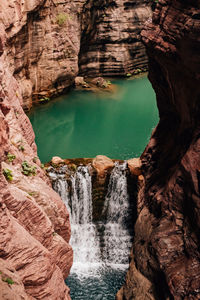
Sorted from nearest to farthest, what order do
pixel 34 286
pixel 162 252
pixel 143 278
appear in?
pixel 34 286 → pixel 162 252 → pixel 143 278

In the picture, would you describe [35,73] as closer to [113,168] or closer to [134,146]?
[134,146]

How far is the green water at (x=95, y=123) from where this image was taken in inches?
643

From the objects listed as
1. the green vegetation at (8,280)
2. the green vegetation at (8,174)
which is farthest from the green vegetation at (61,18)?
the green vegetation at (8,280)

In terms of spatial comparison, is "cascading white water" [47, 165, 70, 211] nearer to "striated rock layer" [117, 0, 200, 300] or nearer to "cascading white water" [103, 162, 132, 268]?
"cascading white water" [103, 162, 132, 268]

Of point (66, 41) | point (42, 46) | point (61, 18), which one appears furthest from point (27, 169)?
point (66, 41)

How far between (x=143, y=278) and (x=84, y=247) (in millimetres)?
4272

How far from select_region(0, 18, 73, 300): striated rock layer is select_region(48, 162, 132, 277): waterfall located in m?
3.07

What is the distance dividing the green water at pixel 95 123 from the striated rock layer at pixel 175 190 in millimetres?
6419

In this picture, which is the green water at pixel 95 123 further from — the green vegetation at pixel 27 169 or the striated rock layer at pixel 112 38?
the green vegetation at pixel 27 169

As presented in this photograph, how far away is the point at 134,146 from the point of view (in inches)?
653

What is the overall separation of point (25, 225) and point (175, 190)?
3.94m

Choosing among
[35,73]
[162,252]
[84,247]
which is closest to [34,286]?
[162,252]

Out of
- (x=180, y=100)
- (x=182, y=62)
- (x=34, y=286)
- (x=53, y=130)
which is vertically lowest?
(x=53, y=130)

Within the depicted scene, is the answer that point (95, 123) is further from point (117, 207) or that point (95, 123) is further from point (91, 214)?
point (91, 214)
